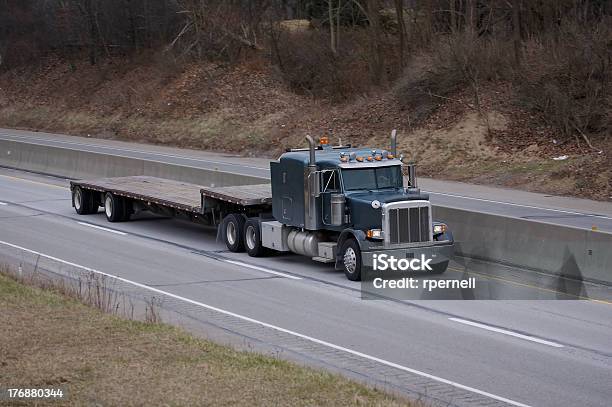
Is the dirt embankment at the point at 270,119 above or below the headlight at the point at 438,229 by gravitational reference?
above

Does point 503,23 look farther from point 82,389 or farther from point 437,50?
point 82,389

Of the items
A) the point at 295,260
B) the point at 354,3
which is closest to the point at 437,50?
the point at 354,3

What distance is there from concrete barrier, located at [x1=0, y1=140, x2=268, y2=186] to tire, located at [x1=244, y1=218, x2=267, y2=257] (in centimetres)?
798

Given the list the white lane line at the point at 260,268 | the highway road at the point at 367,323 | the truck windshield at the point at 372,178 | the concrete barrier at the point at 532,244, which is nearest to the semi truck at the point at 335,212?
the truck windshield at the point at 372,178

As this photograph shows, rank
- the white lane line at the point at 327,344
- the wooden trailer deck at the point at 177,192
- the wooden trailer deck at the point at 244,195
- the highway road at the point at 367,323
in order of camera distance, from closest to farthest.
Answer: the white lane line at the point at 327,344
the highway road at the point at 367,323
the wooden trailer deck at the point at 244,195
the wooden trailer deck at the point at 177,192

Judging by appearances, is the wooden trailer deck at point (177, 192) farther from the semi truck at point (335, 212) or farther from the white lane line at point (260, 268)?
the white lane line at point (260, 268)

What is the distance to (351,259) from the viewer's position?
1839cm

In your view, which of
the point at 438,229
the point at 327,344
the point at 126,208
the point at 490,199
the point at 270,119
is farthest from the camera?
the point at 270,119

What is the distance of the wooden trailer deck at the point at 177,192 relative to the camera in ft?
71.1

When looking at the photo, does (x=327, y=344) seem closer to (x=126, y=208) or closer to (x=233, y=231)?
(x=233, y=231)

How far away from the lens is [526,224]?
19531 mm

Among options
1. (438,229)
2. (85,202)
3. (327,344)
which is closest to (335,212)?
(438,229)

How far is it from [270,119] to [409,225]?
3394 cm

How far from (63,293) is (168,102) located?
43.1 m
